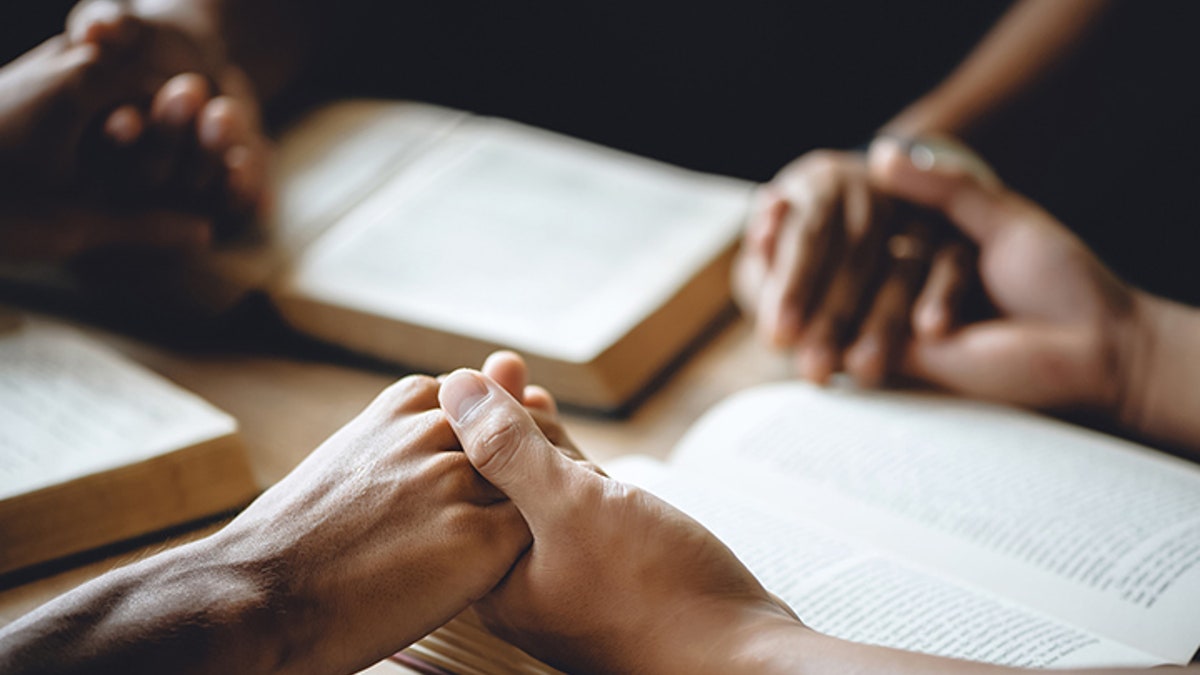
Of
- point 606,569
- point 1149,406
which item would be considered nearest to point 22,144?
point 606,569

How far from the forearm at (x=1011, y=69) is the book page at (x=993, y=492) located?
20.0 inches

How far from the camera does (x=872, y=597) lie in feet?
2.34

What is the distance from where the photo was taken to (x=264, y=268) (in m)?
1.07

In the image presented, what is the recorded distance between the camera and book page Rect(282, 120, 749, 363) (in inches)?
39.5

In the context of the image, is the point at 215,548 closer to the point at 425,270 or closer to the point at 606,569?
the point at 606,569

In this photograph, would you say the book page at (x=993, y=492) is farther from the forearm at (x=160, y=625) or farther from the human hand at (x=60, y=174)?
the human hand at (x=60, y=174)

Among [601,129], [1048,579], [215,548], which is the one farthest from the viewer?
[601,129]

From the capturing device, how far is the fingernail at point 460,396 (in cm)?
68

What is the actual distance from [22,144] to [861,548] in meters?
0.86

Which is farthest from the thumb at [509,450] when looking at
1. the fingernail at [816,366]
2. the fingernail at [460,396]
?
the fingernail at [816,366]

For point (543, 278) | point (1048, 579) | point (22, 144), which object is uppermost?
point (22, 144)

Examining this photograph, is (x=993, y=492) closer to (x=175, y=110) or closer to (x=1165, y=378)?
(x=1165, y=378)

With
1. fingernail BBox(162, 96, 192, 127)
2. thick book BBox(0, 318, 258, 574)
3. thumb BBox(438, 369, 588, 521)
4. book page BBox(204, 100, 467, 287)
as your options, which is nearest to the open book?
thumb BBox(438, 369, 588, 521)

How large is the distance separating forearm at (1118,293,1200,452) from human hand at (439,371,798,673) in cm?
49
